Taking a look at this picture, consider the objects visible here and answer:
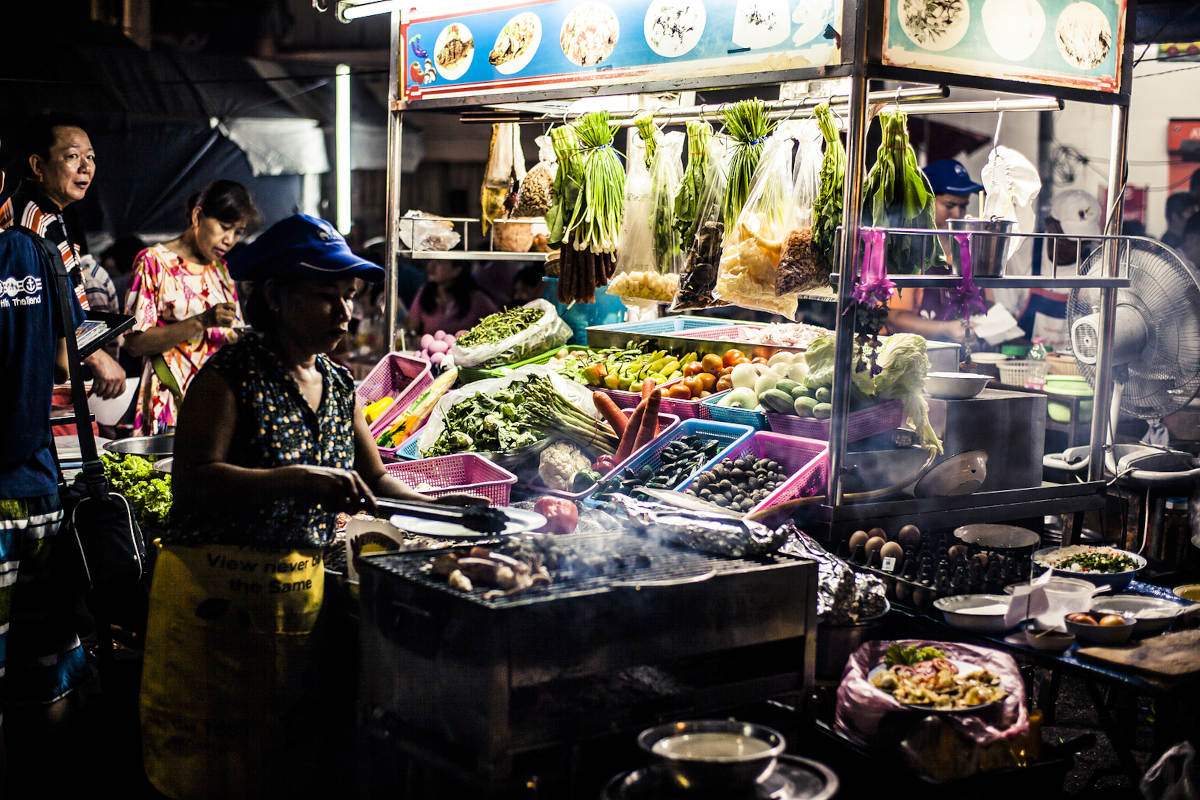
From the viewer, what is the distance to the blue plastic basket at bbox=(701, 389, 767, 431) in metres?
4.68

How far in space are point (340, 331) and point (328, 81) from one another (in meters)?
11.6

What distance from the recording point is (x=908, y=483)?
4367mm

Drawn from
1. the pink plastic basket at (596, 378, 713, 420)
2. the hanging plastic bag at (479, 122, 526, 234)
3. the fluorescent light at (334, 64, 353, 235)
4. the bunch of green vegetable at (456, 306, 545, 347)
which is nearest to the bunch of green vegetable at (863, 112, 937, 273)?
the pink plastic basket at (596, 378, 713, 420)

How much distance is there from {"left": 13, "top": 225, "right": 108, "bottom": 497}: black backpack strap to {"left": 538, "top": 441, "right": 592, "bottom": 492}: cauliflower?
1788mm

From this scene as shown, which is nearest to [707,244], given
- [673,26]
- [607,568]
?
[673,26]

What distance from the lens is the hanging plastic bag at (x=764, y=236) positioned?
467 cm

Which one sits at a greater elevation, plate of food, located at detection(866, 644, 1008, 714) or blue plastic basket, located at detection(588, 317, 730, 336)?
blue plastic basket, located at detection(588, 317, 730, 336)

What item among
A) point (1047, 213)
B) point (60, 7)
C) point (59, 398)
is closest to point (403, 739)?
point (59, 398)

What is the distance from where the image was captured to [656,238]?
552cm

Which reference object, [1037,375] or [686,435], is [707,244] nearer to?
[686,435]

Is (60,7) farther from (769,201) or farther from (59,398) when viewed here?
(769,201)

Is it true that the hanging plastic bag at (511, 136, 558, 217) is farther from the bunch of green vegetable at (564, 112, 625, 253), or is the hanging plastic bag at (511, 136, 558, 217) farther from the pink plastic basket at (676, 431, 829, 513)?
the pink plastic basket at (676, 431, 829, 513)

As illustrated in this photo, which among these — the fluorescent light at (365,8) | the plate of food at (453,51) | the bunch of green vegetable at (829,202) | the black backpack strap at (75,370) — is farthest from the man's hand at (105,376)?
the bunch of green vegetable at (829,202)

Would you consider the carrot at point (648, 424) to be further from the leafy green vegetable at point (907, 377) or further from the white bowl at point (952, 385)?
the white bowl at point (952, 385)
